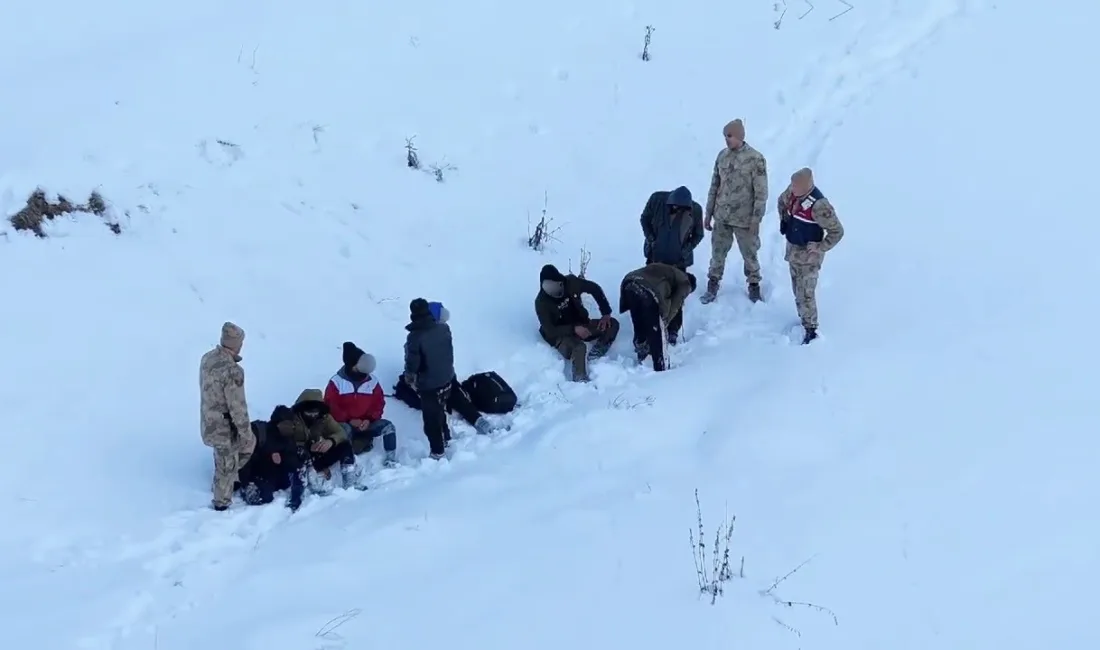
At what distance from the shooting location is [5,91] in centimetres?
1065

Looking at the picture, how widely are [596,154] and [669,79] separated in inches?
76.4

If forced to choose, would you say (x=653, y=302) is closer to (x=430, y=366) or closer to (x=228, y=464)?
(x=430, y=366)

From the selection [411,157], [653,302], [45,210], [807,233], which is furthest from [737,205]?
[45,210]

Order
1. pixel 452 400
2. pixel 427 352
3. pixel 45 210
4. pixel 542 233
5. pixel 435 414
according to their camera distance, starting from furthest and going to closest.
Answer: pixel 542 233 < pixel 45 210 < pixel 452 400 < pixel 435 414 < pixel 427 352

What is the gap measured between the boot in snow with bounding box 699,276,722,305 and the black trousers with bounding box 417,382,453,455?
3143mm

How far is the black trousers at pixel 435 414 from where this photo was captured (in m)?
8.57

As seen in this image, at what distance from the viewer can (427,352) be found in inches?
333

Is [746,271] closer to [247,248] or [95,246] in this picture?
[247,248]

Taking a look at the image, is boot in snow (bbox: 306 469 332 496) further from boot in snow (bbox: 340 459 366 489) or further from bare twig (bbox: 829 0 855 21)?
bare twig (bbox: 829 0 855 21)

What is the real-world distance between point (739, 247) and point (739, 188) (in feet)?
2.17

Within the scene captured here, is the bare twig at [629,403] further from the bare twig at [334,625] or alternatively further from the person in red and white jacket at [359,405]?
the bare twig at [334,625]

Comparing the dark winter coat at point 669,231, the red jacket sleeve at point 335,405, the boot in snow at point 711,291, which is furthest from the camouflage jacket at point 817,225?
the red jacket sleeve at point 335,405

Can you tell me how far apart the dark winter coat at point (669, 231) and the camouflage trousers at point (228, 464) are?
4383mm

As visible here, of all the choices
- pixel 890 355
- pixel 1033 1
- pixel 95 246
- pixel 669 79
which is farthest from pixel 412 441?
pixel 1033 1
